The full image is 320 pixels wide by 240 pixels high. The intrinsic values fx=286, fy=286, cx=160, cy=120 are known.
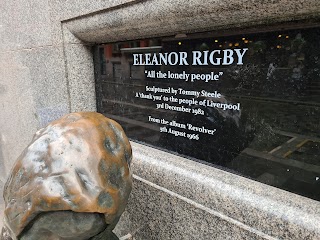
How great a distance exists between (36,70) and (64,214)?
10.9 feet

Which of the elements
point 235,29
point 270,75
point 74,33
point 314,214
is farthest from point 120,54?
point 314,214

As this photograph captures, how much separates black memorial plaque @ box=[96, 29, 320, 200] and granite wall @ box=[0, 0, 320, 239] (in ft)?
0.38

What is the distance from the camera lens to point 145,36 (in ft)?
9.96

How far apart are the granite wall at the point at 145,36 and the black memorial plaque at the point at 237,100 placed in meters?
0.12

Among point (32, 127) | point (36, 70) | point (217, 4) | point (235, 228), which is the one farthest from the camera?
point (32, 127)

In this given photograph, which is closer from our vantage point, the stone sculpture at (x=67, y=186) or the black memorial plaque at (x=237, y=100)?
the stone sculpture at (x=67, y=186)

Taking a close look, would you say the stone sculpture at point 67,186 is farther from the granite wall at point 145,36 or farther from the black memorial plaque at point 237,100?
the black memorial plaque at point 237,100

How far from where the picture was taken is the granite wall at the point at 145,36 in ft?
6.79

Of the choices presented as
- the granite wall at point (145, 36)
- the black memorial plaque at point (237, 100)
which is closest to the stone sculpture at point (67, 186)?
the granite wall at point (145, 36)

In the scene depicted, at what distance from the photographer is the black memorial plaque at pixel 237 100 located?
82.4 inches

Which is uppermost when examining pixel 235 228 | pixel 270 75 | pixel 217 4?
pixel 217 4

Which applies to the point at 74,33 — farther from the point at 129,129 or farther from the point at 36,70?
the point at 129,129

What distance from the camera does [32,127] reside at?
185 inches

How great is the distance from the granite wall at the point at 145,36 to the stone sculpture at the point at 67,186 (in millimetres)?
1098
